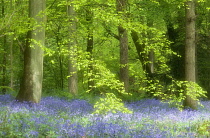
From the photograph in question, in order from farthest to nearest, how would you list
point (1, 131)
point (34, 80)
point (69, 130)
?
point (34, 80) → point (69, 130) → point (1, 131)

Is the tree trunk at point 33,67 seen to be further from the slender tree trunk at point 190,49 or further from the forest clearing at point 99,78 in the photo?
the slender tree trunk at point 190,49

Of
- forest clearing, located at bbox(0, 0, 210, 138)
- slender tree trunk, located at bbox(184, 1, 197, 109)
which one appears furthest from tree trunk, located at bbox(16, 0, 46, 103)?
slender tree trunk, located at bbox(184, 1, 197, 109)

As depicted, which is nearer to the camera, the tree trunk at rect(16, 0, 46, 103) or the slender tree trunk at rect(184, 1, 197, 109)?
the tree trunk at rect(16, 0, 46, 103)

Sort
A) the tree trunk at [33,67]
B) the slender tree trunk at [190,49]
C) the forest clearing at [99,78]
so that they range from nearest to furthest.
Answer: the forest clearing at [99,78]
the tree trunk at [33,67]
the slender tree trunk at [190,49]

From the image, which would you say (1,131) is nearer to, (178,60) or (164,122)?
(164,122)

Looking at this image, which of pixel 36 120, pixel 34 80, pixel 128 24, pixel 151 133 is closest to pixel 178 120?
pixel 151 133

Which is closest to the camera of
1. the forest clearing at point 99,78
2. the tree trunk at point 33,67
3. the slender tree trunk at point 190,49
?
the forest clearing at point 99,78

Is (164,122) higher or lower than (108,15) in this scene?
lower

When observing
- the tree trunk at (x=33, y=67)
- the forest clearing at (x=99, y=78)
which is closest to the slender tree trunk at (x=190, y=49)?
the forest clearing at (x=99, y=78)

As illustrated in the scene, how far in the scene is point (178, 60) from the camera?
18.2m

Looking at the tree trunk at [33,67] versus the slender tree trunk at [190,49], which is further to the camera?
the slender tree trunk at [190,49]

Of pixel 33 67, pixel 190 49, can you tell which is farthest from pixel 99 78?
pixel 190 49

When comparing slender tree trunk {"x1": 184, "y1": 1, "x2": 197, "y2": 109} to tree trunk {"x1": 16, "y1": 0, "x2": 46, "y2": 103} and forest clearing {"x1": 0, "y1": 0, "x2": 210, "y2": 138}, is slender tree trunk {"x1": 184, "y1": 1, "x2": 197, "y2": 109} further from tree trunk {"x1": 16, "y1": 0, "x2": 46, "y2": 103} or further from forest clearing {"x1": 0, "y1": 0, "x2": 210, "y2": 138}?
tree trunk {"x1": 16, "y1": 0, "x2": 46, "y2": 103}

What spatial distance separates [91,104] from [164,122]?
190 inches
